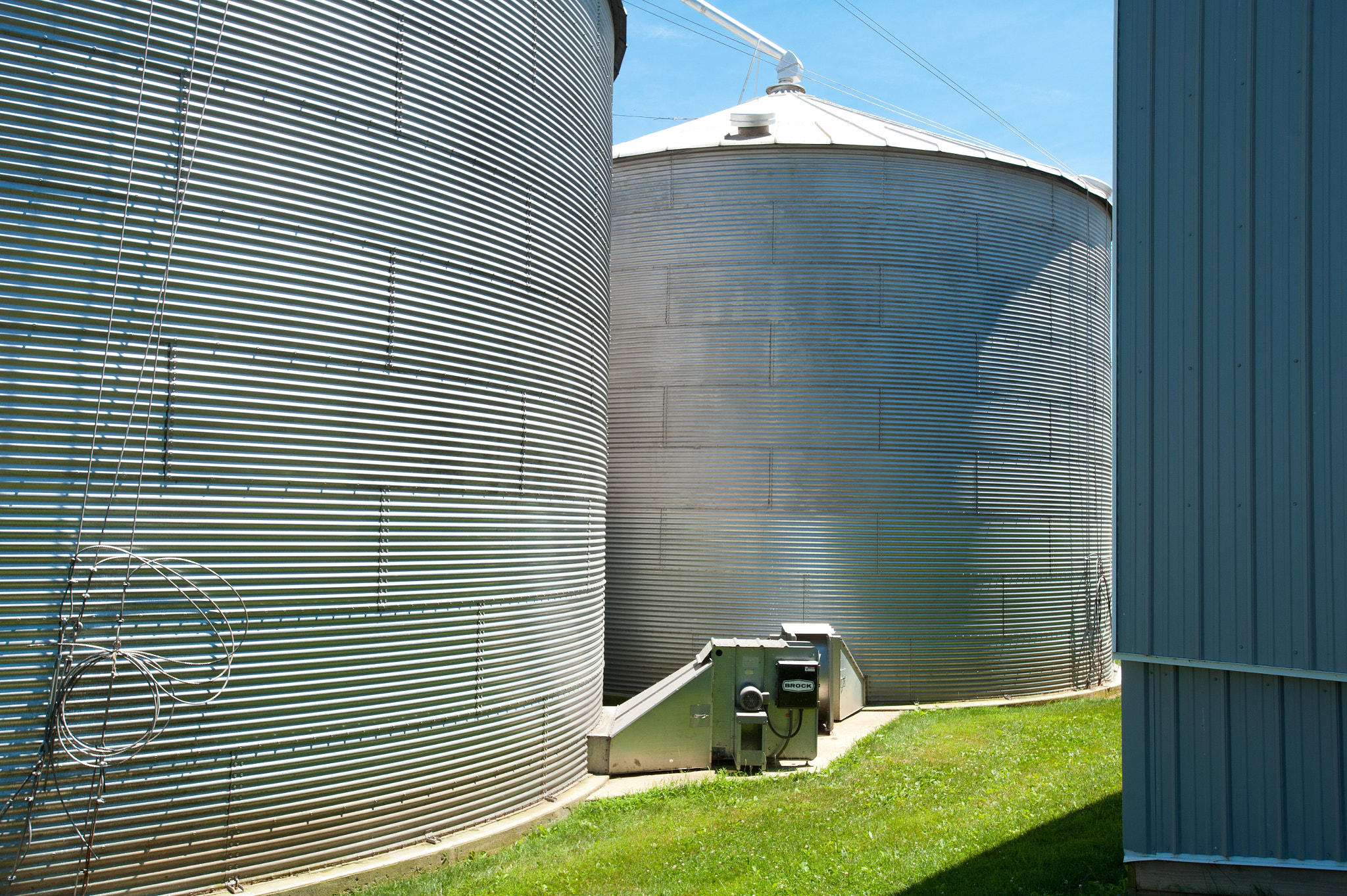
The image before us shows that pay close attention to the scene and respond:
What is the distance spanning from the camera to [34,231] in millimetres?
6090

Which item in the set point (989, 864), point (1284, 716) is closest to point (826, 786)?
point (989, 864)

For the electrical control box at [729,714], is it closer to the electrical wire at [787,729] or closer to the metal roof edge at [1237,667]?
the electrical wire at [787,729]

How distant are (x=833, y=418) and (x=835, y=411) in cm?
13

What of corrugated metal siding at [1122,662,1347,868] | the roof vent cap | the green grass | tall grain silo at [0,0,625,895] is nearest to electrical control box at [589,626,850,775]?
the green grass

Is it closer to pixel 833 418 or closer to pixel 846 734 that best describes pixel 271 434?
pixel 846 734

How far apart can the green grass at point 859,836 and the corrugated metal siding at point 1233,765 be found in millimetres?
709

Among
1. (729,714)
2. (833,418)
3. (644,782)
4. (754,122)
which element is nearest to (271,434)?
(644,782)

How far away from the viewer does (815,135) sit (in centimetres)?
1670

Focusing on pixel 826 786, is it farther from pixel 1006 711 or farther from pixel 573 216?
pixel 573 216

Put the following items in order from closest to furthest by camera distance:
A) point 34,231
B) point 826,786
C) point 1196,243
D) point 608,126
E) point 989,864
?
point 34,231 → point 1196,243 → point 989,864 → point 826,786 → point 608,126

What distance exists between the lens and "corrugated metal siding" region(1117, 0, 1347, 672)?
253 inches

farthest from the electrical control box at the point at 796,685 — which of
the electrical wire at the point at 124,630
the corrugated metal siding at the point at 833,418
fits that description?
the electrical wire at the point at 124,630

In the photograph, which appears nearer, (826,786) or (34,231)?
(34,231)

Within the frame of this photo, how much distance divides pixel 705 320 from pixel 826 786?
26.5 ft
